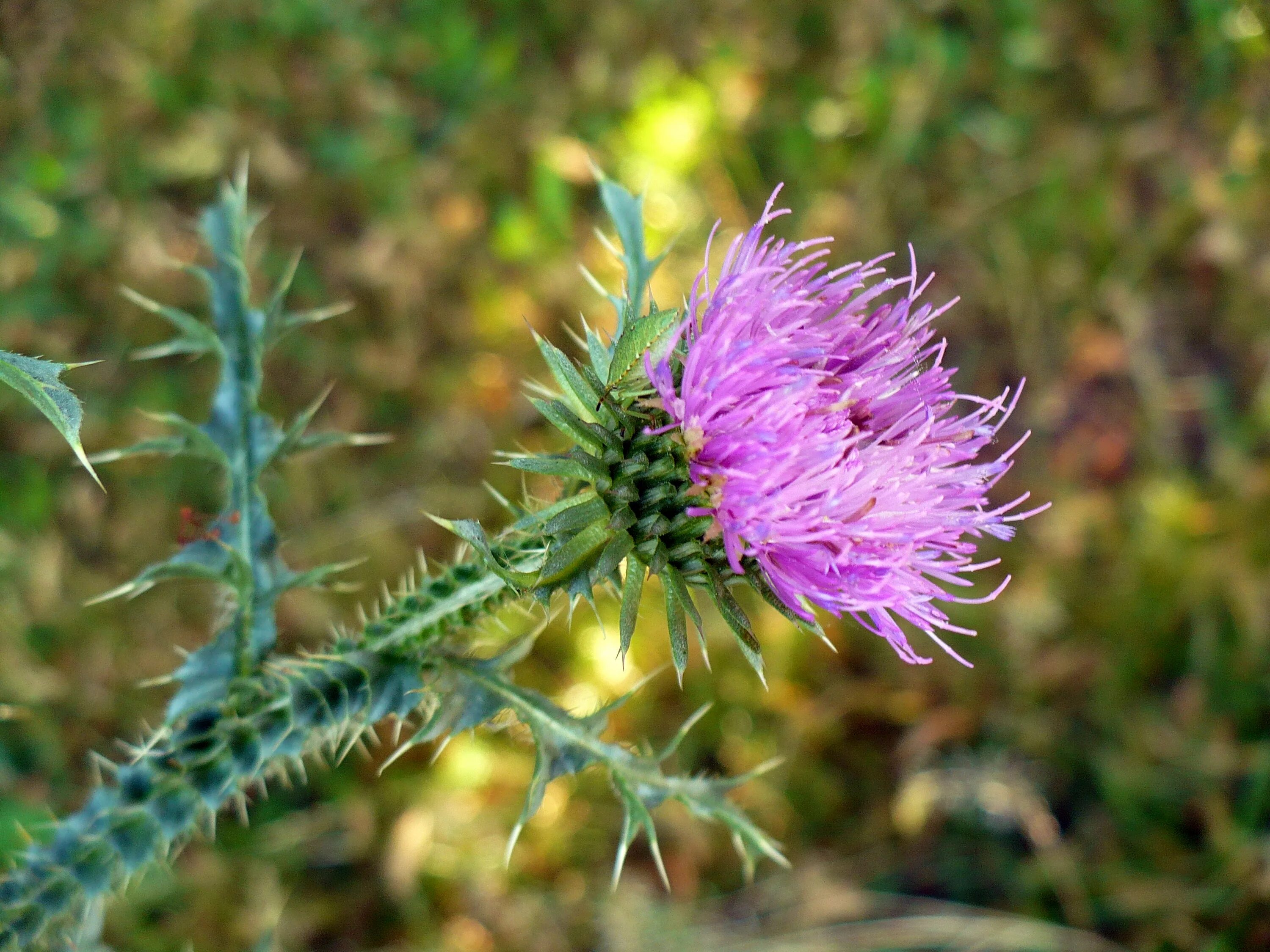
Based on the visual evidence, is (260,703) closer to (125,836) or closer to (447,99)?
(125,836)

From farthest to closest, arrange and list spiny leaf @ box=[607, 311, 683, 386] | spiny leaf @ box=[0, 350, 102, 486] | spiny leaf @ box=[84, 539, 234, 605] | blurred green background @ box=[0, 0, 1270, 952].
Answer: blurred green background @ box=[0, 0, 1270, 952] → spiny leaf @ box=[84, 539, 234, 605] → spiny leaf @ box=[607, 311, 683, 386] → spiny leaf @ box=[0, 350, 102, 486]

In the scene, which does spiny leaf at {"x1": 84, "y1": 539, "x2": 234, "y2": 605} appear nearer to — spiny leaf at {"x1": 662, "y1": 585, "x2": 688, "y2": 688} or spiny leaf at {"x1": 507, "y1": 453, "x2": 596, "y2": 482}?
spiny leaf at {"x1": 507, "y1": 453, "x2": 596, "y2": 482}

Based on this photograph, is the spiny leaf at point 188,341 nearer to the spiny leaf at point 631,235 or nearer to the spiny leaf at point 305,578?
the spiny leaf at point 305,578

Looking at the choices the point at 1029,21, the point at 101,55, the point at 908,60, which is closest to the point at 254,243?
the point at 101,55

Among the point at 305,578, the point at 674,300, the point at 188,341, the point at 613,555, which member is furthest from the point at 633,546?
the point at 674,300

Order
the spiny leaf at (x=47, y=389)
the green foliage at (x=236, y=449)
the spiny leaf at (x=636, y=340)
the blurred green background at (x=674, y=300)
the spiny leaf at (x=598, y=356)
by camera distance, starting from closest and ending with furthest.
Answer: the spiny leaf at (x=47, y=389)
the spiny leaf at (x=636, y=340)
the spiny leaf at (x=598, y=356)
the green foliage at (x=236, y=449)
the blurred green background at (x=674, y=300)

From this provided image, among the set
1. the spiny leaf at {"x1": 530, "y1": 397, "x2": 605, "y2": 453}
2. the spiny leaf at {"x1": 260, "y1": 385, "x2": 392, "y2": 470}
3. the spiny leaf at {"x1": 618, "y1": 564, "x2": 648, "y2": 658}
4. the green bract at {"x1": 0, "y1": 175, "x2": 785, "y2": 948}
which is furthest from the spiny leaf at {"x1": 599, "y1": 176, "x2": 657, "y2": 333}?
the spiny leaf at {"x1": 260, "y1": 385, "x2": 392, "y2": 470}

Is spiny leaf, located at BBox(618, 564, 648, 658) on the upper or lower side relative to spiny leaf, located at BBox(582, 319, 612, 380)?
lower

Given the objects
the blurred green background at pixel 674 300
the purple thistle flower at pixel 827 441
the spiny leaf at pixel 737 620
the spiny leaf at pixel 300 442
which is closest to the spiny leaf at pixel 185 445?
the spiny leaf at pixel 300 442

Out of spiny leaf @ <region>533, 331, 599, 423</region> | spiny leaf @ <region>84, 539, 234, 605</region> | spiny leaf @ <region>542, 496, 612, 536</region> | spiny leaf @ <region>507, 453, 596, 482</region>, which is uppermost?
spiny leaf @ <region>533, 331, 599, 423</region>
